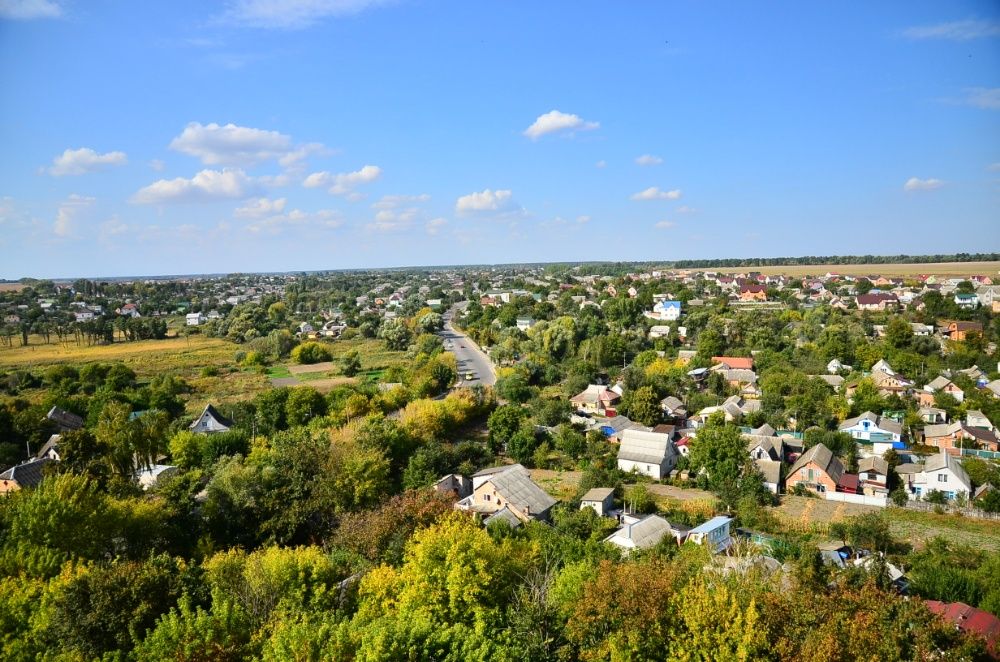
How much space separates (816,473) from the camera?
17719mm

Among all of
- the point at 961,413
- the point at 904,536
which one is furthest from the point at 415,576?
the point at 961,413

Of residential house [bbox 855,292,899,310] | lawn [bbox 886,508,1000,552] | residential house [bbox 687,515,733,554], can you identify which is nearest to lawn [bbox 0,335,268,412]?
residential house [bbox 687,515,733,554]

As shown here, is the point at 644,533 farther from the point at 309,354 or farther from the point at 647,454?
the point at 309,354

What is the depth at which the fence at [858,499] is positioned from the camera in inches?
666

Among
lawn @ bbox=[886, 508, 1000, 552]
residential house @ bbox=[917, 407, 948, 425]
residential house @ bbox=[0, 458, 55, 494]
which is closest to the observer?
lawn @ bbox=[886, 508, 1000, 552]

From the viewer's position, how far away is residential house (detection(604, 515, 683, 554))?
13.0 meters

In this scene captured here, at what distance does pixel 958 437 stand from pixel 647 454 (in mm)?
10826

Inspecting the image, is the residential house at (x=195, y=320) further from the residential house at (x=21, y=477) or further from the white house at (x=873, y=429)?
the white house at (x=873, y=429)

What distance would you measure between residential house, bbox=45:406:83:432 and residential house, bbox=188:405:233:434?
438 centimetres

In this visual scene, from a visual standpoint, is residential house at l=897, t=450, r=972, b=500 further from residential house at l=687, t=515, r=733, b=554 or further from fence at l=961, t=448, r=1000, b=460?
residential house at l=687, t=515, r=733, b=554

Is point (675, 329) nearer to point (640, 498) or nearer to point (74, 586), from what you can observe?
point (640, 498)

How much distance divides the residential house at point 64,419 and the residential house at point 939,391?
109ft

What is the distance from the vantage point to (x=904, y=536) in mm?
14625

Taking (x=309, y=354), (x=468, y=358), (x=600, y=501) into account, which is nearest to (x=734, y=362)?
(x=468, y=358)
